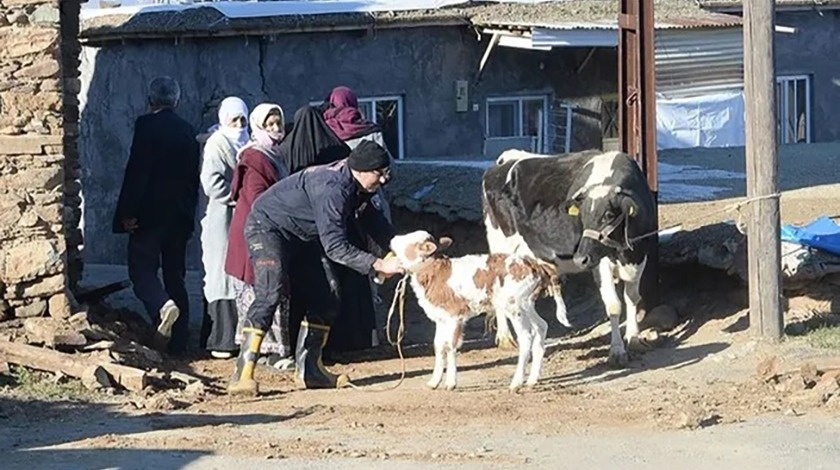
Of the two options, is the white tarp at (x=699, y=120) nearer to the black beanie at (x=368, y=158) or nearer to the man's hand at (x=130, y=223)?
the man's hand at (x=130, y=223)

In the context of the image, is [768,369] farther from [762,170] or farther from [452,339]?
[452,339]

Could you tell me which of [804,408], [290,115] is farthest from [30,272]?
[290,115]

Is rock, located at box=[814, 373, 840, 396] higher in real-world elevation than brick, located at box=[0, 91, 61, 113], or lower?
lower

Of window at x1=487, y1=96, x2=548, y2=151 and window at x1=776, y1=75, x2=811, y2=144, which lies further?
window at x1=776, y1=75, x2=811, y2=144

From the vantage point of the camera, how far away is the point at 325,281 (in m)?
10.5

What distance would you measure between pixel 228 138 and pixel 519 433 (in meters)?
3.49

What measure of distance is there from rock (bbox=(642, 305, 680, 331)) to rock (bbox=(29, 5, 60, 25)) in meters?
4.90

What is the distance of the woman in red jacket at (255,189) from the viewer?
35.3 ft

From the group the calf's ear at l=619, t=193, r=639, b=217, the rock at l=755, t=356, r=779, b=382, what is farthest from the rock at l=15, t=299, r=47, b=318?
the rock at l=755, t=356, r=779, b=382

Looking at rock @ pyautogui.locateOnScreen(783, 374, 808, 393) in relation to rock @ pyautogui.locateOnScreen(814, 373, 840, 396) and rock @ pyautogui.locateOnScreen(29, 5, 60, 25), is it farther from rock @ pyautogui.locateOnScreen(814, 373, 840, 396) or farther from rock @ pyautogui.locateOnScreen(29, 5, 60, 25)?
rock @ pyautogui.locateOnScreen(29, 5, 60, 25)

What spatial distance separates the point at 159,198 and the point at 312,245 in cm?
190

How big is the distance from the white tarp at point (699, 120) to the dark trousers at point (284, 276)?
13.0 metres

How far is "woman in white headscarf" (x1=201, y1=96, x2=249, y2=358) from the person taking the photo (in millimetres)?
11117

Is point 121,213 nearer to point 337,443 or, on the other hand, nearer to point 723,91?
point 337,443
